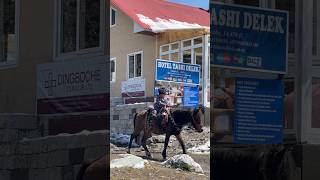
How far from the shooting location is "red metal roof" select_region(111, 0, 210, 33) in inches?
92.0

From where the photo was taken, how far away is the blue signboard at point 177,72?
7.36 ft

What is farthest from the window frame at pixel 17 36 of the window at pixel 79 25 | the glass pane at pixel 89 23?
the glass pane at pixel 89 23

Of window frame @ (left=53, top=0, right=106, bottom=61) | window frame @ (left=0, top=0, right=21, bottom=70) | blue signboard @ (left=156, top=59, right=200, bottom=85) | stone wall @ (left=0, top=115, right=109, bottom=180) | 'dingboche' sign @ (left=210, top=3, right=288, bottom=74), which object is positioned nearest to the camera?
blue signboard @ (left=156, top=59, right=200, bottom=85)

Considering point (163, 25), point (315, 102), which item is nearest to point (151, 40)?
point (163, 25)

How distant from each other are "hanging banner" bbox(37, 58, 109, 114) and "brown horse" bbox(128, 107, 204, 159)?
216 millimetres

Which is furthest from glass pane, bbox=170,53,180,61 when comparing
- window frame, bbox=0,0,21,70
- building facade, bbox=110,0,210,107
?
window frame, bbox=0,0,21,70

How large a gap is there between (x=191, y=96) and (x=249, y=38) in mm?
391

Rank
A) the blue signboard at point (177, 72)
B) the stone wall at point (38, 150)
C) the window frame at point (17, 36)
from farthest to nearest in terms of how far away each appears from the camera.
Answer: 1. the window frame at point (17, 36)
2. the stone wall at point (38, 150)
3. the blue signboard at point (177, 72)

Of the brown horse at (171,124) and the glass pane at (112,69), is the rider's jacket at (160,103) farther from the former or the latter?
the glass pane at (112,69)

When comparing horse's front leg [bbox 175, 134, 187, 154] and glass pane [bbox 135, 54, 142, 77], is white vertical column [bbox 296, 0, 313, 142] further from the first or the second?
glass pane [bbox 135, 54, 142, 77]

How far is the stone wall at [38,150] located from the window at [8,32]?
0.30 meters

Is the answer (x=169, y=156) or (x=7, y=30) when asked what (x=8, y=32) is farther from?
(x=169, y=156)

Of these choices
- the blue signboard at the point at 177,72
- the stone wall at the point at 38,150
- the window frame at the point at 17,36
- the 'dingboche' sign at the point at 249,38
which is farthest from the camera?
the window frame at the point at 17,36

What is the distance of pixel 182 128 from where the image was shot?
2275 millimetres
